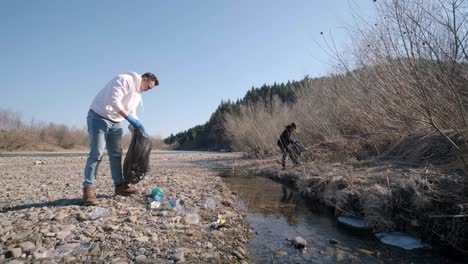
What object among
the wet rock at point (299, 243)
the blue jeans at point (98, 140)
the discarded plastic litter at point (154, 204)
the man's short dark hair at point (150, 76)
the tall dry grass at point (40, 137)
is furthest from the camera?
the tall dry grass at point (40, 137)

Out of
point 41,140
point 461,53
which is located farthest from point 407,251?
point 41,140

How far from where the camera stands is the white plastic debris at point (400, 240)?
169 inches

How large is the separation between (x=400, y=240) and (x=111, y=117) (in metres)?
4.53

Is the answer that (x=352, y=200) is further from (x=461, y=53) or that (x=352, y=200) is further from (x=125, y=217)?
(x=125, y=217)

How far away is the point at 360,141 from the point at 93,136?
406 inches

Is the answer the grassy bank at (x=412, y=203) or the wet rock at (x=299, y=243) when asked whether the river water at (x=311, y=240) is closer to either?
the wet rock at (x=299, y=243)

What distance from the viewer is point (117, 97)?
474 cm

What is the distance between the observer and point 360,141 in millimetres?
12297

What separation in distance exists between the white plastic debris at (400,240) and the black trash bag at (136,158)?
3.89 meters

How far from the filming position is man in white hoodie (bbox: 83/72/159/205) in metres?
4.67

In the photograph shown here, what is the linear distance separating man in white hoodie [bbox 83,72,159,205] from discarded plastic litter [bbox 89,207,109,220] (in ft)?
1.03

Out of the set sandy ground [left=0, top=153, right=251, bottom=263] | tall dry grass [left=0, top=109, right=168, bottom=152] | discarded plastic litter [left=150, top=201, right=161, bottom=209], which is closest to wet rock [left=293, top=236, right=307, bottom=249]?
sandy ground [left=0, top=153, right=251, bottom=263]

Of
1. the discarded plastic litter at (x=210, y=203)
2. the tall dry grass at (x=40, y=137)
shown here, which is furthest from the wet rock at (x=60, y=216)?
the tall dry grass at (x=40, y=137)

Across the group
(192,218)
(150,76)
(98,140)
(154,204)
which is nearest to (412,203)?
(192,218)
